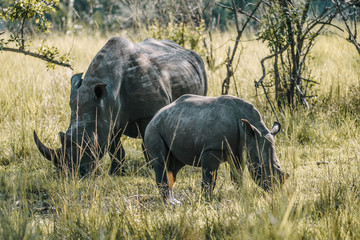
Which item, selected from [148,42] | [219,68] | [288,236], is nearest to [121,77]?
[148,42]

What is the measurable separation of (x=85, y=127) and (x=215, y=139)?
1502mm

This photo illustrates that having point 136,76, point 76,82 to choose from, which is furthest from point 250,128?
point 76,82

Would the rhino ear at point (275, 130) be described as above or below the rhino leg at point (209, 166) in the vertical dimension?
above

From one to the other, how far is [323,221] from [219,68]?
5632 millimetres

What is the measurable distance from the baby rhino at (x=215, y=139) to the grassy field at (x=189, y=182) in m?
0.15

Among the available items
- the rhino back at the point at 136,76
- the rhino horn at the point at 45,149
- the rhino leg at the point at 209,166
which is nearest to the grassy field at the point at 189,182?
the rhino leg at the point at 209,166

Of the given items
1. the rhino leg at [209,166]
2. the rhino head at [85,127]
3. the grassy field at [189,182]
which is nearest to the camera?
the grassy field at [189,182]

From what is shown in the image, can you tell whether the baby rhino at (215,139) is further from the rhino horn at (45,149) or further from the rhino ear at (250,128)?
the rhino horn at (45,149)

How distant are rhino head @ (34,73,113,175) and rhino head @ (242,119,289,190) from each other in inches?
59.4

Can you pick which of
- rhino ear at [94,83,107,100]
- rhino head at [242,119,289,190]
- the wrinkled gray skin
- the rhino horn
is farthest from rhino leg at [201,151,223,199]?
the rhino horn

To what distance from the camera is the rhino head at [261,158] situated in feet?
11.9

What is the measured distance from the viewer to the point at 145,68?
5.17 metres

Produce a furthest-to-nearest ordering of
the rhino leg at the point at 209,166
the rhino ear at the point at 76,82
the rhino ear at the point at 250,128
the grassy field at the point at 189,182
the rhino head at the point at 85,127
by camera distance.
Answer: the rhino ear at the point at 76,82 → the rhino head at the point at 85,127 → the rhino leg at the point at 209,166 → the rhino ear at the point at 250,128 → the grassy field at the point at 189,182

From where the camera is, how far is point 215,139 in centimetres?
373
